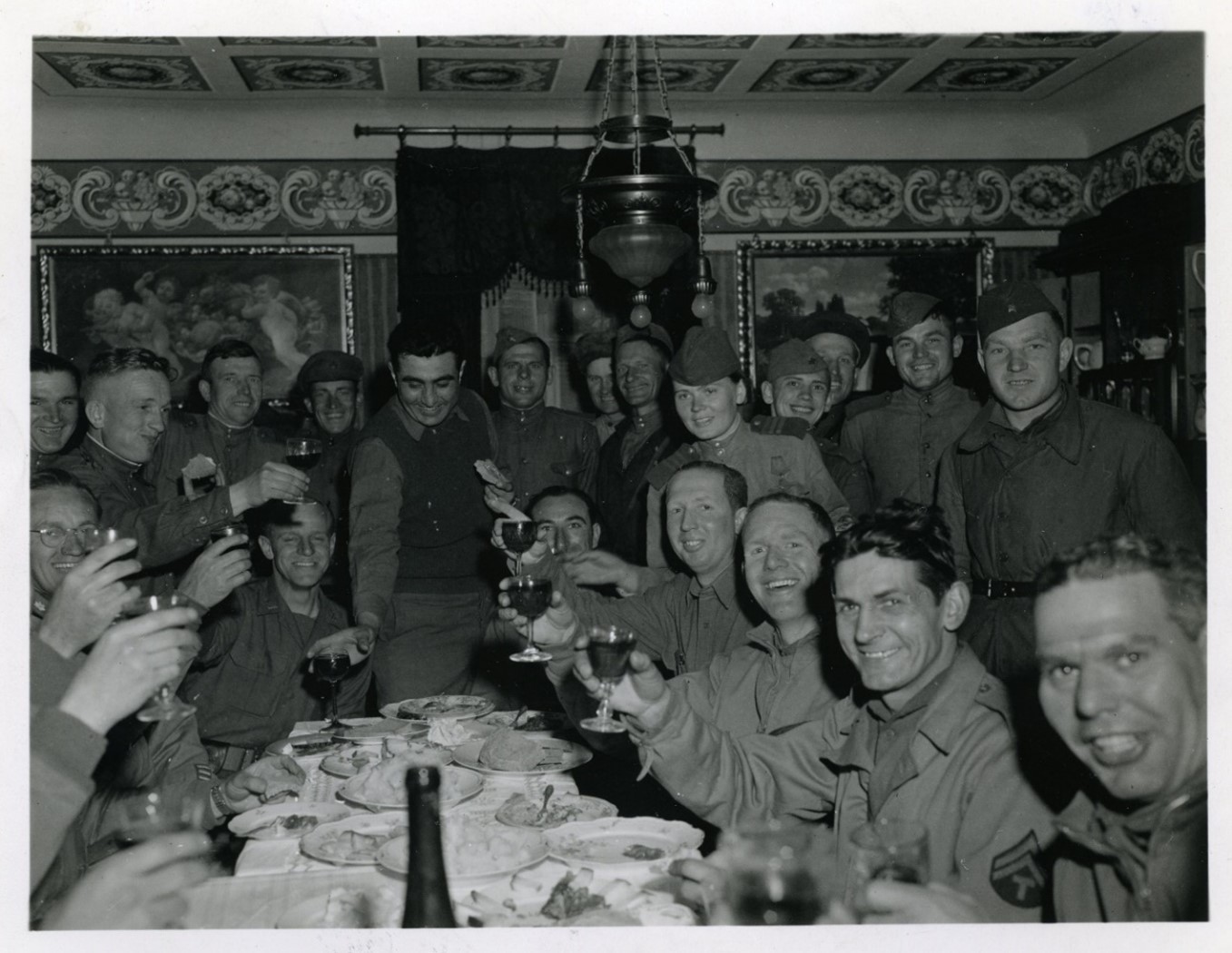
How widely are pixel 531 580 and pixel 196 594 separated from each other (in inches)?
45.6

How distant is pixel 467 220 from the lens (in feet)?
21.5

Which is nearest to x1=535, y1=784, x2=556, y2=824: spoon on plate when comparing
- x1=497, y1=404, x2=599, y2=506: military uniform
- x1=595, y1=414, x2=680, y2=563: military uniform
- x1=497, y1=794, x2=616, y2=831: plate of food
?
x1=497, y1=794, x2=616, y2=831: plate of food

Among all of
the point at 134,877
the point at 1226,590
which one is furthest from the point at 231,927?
the point at 1226,590

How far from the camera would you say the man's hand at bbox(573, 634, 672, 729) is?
7.18 ft

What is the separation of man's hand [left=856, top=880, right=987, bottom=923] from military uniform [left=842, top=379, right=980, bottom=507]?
9.10ft

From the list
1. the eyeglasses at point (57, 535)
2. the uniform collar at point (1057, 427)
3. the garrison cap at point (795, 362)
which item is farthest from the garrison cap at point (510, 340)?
the eyeglasses at point (57, 535)

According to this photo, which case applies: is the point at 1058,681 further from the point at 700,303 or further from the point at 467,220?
the point at 467,220

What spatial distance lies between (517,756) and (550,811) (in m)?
0.36

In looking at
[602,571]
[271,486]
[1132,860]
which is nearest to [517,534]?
[602,571]

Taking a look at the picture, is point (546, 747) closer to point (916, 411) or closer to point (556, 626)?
point (556, 626)

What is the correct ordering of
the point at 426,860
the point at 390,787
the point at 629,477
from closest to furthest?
the point at 426,860
the point at 390,787
the point at 629,477

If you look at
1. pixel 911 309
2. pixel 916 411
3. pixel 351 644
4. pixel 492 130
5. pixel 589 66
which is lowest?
pixel 351 644

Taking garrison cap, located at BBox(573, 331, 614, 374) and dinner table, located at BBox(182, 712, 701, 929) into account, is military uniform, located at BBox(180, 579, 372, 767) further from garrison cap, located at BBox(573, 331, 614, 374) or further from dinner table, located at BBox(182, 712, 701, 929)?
garrison cap, located at BBox(573, 331, 614, 374)

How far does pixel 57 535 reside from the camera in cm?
263
